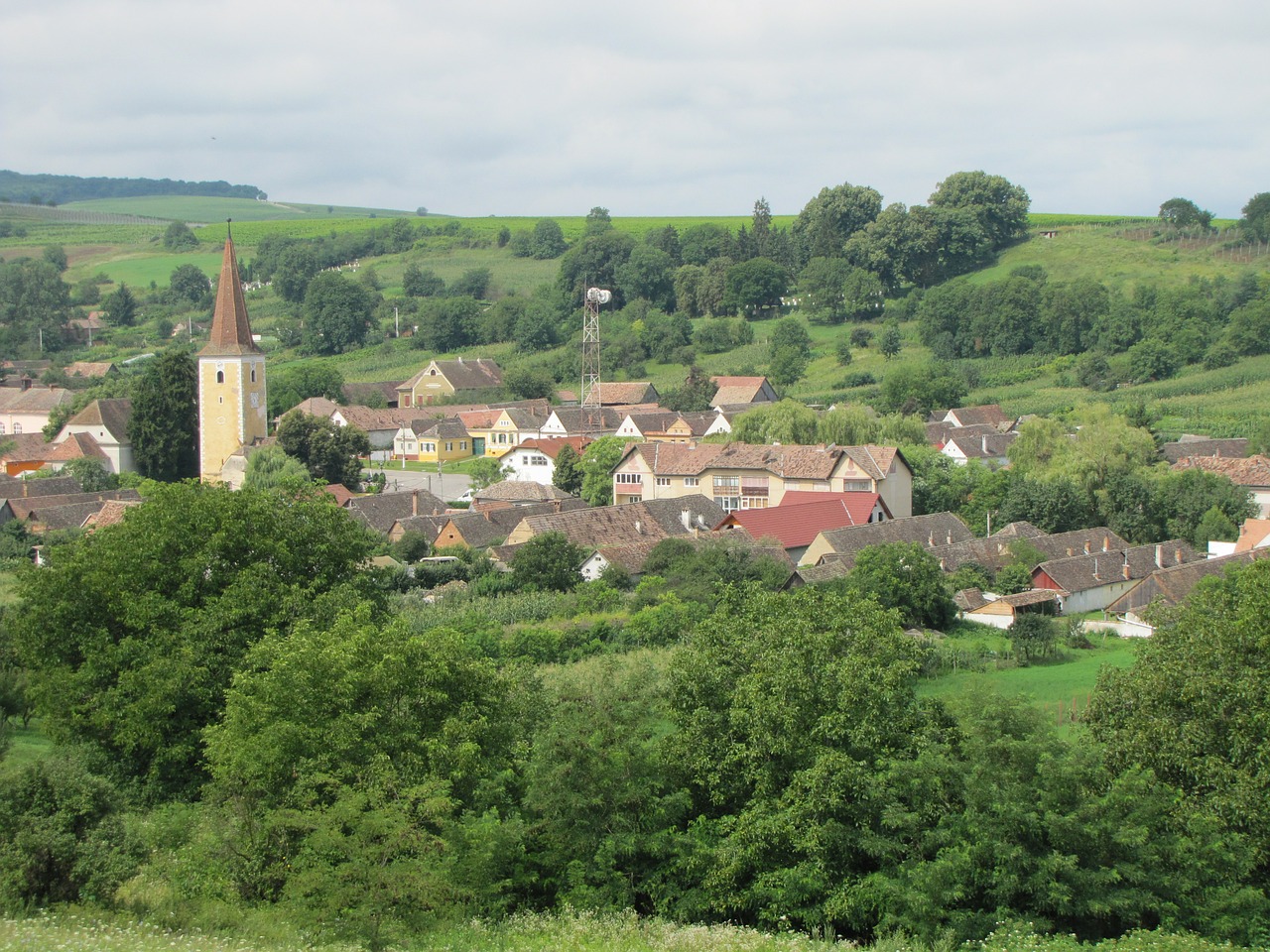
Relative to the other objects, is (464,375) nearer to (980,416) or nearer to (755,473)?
(980,416)

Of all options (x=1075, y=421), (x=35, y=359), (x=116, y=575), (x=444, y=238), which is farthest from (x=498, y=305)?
(x=116, y=575)

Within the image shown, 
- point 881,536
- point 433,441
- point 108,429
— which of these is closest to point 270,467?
point 108,429

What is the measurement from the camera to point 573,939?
1314cm

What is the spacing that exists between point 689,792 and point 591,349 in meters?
72.9

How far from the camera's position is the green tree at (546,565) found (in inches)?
1492

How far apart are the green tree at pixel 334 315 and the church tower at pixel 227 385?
151 ft

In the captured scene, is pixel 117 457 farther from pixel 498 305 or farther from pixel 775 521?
pixel 498 305

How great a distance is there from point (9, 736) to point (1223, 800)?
18.6m

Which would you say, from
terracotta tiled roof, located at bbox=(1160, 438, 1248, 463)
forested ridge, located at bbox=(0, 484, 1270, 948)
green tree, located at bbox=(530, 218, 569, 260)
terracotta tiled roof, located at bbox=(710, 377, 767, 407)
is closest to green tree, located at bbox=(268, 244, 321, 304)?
green tree, located at bbox=(530, 218, 569, 260)

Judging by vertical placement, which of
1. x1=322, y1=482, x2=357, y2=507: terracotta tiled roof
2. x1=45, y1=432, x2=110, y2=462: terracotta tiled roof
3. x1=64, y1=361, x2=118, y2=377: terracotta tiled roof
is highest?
x1=64, y1=361, x2=118, y2=377: terracotta tiled roof

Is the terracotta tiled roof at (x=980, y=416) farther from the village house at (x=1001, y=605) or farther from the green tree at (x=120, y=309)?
the green tree at (x=120, y=309)

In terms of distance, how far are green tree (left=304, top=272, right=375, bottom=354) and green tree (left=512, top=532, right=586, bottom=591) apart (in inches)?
2640

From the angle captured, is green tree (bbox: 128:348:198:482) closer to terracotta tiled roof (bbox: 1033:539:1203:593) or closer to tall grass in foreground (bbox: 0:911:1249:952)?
terracotta tiled roof (bbox: 1033:539:1203:593)

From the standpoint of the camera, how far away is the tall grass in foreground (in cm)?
1208
